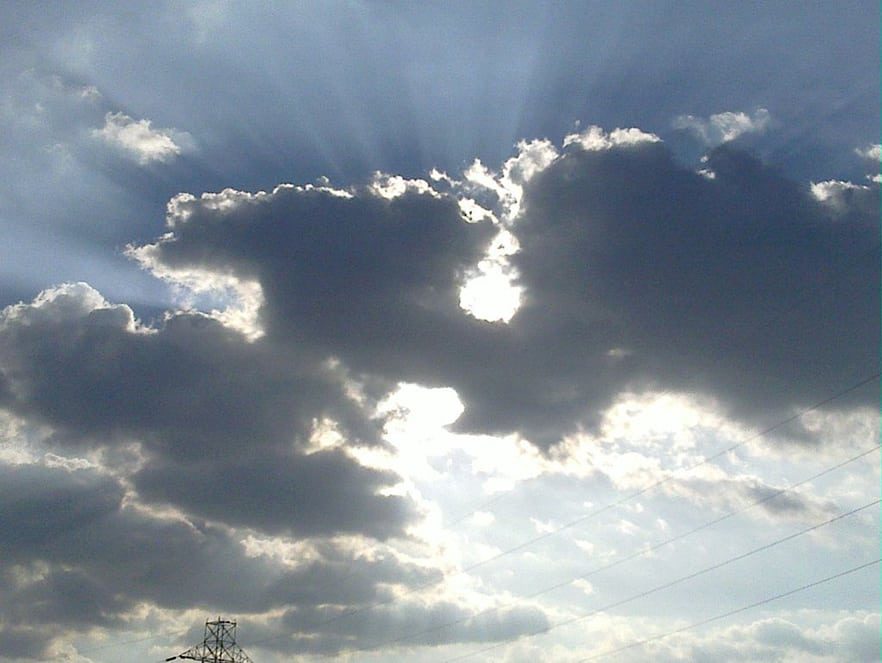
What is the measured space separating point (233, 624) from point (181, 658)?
15.7 meters

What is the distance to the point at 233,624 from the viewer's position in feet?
558

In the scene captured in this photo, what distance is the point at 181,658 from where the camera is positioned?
161 m
